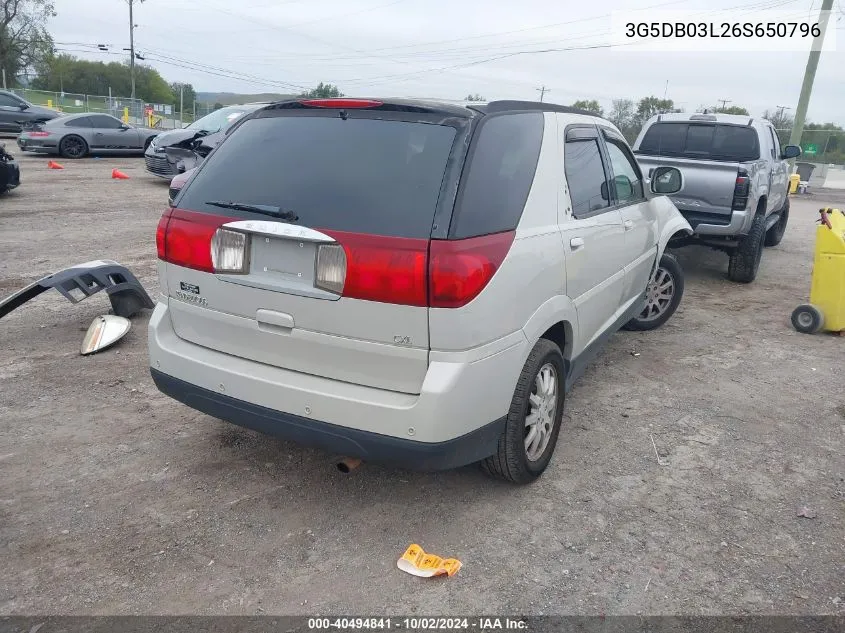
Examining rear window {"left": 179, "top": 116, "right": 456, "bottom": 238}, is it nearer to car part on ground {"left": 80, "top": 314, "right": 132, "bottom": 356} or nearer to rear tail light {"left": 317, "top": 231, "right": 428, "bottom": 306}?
rear tail light {"left": 317, "top": 231, "right": 428, "bottom": 306}

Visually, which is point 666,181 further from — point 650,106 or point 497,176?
point 650,106

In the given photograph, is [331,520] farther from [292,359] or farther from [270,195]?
[270,195]

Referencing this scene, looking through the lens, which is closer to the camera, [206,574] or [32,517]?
[206,574]

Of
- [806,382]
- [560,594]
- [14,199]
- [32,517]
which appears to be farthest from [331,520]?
[14,199]

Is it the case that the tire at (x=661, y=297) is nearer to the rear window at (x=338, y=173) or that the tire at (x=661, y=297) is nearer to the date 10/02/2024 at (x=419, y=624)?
the rear window at (x=338, y=173)

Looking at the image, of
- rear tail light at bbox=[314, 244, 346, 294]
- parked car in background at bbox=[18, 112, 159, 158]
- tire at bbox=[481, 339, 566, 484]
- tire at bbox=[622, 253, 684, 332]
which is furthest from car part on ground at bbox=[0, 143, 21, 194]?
tire at bbox=[481, 339, 566, 484]

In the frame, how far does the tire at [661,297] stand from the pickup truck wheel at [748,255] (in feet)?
7.92

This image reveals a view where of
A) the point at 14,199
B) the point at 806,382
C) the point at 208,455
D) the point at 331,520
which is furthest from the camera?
the point at 14,199

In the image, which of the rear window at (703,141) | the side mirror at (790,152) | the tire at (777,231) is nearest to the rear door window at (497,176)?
the rear window at (703,141)

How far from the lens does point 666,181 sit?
5266 mm

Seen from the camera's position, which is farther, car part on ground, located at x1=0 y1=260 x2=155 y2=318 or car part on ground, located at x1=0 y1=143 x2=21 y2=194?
car part on ground, located at x1=0 y1=143 x2=21 y2=194

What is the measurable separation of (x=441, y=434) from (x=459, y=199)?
0.95 metres

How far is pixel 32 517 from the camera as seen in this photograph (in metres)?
3.07

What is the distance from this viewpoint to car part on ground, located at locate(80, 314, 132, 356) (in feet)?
16.6
